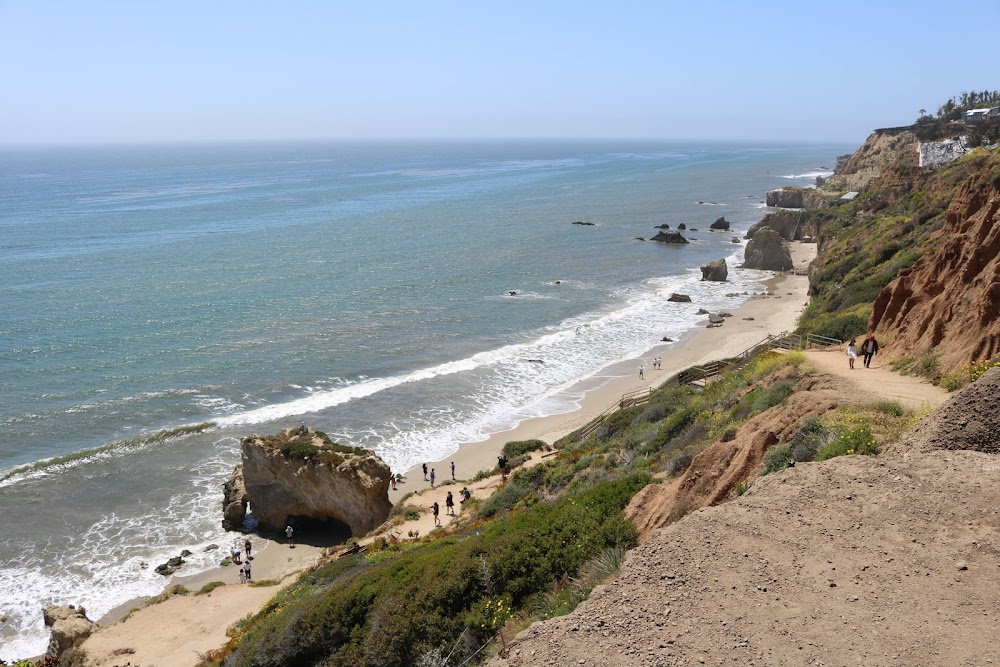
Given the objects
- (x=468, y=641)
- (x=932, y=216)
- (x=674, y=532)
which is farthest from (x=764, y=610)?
(x=932, y=216)

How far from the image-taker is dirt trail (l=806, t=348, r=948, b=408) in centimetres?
1354

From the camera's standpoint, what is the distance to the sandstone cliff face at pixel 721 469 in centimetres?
1120

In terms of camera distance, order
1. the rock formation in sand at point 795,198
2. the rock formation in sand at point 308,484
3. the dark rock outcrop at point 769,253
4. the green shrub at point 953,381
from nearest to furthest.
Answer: the green shrub at point 953,381 < the rock formation in sand at point 308,484 < the dark rock outcrop at point 769,253 < the rock formation in sand at point 795,198

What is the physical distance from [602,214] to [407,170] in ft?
317

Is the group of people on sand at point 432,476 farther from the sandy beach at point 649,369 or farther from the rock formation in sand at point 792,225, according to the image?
the rock formation in sand at point 792,225

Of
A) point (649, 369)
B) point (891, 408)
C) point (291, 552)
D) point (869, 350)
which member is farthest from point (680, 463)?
point (649, 369)

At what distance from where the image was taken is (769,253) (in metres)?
66.9

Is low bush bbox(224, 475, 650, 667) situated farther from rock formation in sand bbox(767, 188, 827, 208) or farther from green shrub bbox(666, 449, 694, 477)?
rock formation in sand bbox(767, 188, 827, 208)

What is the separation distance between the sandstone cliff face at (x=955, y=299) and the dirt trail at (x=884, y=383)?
838 millimetres

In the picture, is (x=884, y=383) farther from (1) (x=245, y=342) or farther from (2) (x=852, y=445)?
(1) (x=245, y=342)

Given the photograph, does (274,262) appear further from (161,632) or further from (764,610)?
(764,610)

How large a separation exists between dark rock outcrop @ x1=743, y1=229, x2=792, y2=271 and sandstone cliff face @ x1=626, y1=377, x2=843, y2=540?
57.4 metres

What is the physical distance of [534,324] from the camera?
48.4 meters

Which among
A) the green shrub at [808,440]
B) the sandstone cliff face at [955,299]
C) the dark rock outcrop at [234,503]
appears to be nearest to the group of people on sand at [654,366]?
the sandstone cliff face at [955,299]
